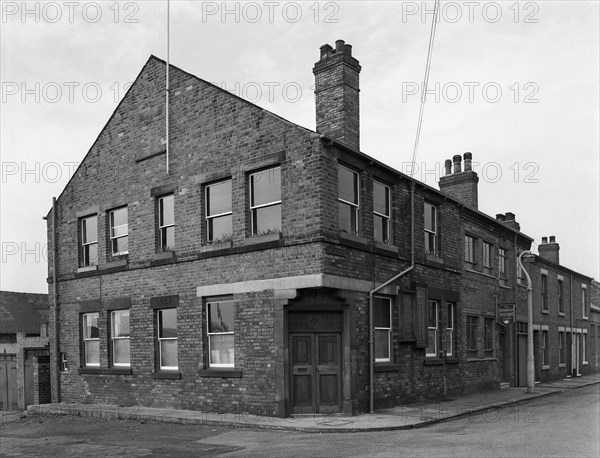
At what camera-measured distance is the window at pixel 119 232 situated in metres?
21.0

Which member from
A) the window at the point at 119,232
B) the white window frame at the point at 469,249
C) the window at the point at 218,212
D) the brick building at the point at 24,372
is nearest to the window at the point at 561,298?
the white window frame at the point at 469,249

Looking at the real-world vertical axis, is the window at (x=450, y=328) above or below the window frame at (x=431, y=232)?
below

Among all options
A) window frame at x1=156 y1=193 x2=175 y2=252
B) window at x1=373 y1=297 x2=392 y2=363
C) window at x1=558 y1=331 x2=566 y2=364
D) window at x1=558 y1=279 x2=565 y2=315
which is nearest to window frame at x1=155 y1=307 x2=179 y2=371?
window frame at x1=156 y1=193 x2=175 y2=252

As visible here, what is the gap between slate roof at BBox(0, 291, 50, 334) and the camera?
40088 mm

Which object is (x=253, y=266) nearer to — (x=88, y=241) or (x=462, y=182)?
(x=88, y=241)

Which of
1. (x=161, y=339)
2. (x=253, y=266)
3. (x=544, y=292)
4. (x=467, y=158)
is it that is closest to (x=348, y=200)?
(x=253, y=266)

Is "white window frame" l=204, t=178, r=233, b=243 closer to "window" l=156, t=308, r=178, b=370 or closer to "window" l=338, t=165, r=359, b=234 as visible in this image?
"window" l=156, t=308, r=178, b=370

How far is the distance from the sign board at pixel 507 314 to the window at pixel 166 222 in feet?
42.5

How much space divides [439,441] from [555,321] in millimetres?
23558

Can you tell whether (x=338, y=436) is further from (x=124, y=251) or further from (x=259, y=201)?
(x=124, y=251)

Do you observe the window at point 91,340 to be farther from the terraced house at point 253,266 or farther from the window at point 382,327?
the window at point 382,327

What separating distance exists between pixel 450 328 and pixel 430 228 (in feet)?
11.8

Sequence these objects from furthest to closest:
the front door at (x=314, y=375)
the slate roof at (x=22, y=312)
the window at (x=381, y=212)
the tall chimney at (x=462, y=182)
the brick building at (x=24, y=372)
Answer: the slate roof at (x=22, y=312)
the tall chimney at (x=462, y=182)
the brick building at (x=24, y=372)
the window at (x=381, y=212)
the front door at (x=314, y=375)

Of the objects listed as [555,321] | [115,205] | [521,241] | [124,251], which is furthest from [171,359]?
[555,321]
